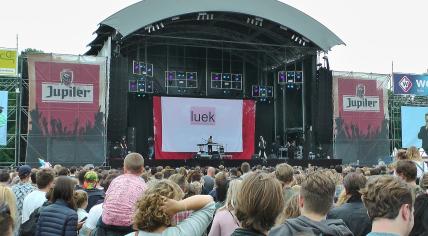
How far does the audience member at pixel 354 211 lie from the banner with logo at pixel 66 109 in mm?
15694

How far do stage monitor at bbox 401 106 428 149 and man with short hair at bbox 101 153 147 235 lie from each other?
909 inches

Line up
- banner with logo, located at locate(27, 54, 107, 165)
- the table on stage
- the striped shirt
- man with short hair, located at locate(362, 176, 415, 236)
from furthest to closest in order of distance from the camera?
the table on stage < banner with logo, located at locate(27, 54, 107, 165) < the striped shirt < man with short hair, located at locate(362, 176, 415, 236)

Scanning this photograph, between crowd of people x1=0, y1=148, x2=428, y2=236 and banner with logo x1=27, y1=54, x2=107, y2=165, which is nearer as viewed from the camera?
crowd of people x1=0, y1=148, x2=428, y2=236

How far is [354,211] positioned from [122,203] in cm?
166

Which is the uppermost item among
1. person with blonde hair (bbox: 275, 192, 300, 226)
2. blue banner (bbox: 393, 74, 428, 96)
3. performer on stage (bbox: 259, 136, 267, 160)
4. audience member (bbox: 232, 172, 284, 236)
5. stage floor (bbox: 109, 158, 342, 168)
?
blue banner (bbox: 393, 74, 428, 96)

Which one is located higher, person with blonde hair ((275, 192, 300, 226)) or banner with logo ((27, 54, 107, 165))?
banner with logo ((27, 54, 107, 165))

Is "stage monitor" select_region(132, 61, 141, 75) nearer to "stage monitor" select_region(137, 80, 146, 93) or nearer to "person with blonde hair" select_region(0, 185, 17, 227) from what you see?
"stage monitor" select_region(137, 80, 146, 93)

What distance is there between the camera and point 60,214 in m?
3.68

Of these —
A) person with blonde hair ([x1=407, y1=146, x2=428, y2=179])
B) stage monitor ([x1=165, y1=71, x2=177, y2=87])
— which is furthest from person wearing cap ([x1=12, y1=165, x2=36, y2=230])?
stage monitor ([x1=165, y1=71, x2=177, y2=87])

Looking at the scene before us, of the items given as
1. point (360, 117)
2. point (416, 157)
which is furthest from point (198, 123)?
point (416, 157)

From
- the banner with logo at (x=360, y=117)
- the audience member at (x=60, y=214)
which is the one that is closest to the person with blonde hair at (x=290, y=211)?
the audience member at (x=60, y=214)

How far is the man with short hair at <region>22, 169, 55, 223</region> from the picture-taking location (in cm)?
459

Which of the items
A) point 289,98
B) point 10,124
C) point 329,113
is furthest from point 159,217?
point 10,124

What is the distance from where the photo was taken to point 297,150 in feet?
75.5
